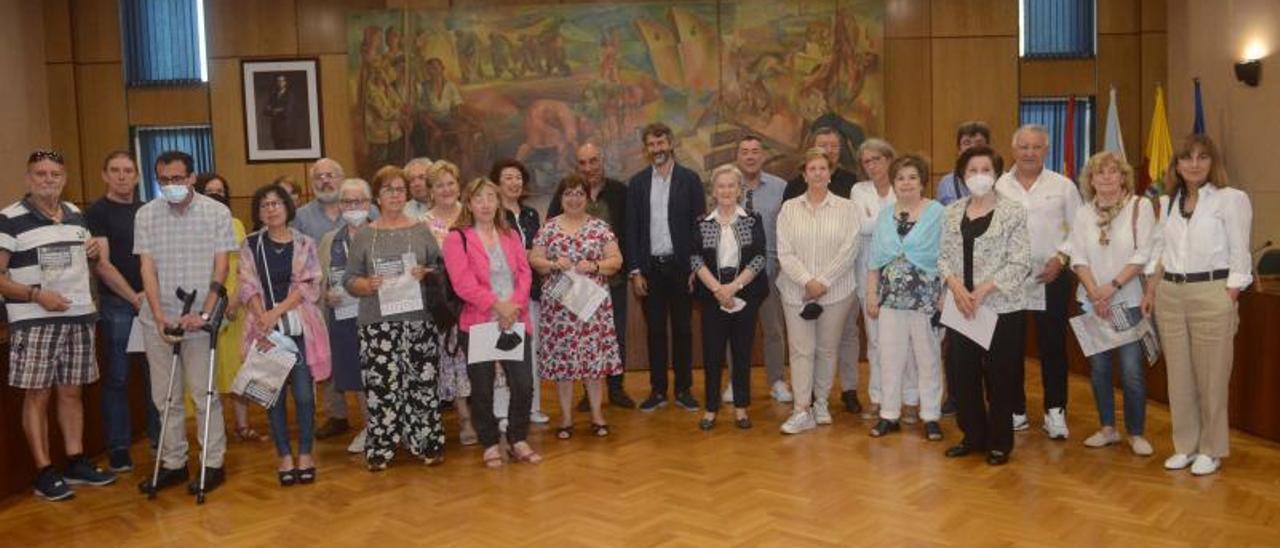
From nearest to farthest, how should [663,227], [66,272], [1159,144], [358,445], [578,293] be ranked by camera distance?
[66,272] < [578,293] < [358,445] < [663,227] < [1159,144]

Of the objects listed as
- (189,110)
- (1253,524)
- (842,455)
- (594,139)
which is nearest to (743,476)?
(842,455)

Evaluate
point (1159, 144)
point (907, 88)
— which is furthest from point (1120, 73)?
point (907, 88)

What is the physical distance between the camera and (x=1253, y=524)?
12.1 feet

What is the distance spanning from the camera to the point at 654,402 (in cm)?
604

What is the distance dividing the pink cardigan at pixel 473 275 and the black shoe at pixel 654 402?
4.66ft

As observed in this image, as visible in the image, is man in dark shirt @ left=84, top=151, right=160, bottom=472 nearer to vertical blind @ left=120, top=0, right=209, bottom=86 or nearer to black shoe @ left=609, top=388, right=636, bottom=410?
black shoe @ left=609, top=388, right=636, bottom=410

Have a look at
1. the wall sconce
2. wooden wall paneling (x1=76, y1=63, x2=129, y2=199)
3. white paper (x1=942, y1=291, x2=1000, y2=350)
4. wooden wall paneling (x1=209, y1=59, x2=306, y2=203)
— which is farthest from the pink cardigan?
the wall sconce

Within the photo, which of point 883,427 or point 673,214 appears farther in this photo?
point 673,214

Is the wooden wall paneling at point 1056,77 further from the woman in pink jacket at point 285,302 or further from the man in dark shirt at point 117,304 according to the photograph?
the man in dark shirt at point 117,304

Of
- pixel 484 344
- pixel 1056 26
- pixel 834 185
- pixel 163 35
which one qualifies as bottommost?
pixel 484 344

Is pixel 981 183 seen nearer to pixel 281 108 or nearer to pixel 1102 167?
pixel 1102 167

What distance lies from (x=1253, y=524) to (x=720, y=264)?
266cm

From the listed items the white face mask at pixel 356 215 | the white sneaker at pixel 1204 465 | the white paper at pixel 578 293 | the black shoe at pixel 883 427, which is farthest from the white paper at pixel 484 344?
the white sneaker at pixel 1204 465

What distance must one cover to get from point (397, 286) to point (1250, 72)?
6.93 meters
